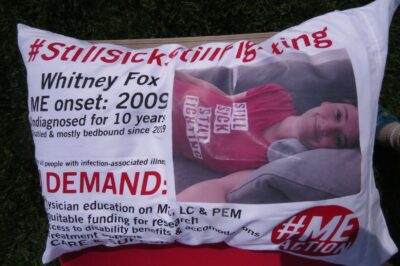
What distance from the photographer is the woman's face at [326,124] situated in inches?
35.8

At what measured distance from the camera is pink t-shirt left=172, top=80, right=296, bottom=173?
0.92 meters

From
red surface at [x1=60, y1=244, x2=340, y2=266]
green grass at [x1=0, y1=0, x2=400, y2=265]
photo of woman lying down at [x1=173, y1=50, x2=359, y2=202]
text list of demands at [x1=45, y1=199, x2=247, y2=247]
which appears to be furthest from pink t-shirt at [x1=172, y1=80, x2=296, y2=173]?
green grass at [x1=0, y1=0, x2=400, y2=265]

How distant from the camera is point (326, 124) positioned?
910mm

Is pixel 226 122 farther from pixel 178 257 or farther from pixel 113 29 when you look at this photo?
Answer: pixel 113 29

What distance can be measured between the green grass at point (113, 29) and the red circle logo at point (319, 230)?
66 centimetres

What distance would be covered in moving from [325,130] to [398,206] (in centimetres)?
84

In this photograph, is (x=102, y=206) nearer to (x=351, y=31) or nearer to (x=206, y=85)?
(x=206, y=85)

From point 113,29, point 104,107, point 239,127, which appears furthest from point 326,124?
point 113,29

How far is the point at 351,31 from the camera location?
949 millimetres

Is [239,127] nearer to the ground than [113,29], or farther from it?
nearer to the ground

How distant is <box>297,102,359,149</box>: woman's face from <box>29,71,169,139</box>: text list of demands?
30 centimetres

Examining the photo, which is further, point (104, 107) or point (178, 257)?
point (178, 257)

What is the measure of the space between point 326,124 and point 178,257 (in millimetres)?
483

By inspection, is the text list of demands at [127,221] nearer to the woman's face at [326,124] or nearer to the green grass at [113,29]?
the woman's face at [326,124]
